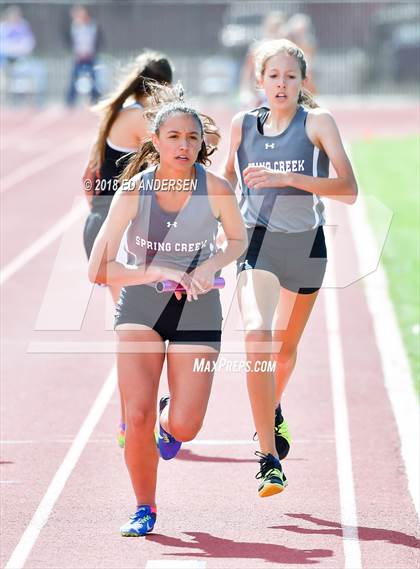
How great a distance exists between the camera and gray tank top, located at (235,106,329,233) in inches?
281

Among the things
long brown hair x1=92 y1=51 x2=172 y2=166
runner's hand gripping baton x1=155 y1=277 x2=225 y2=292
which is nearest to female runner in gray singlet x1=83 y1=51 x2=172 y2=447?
long brown hair x1=92 y1=51 x2=172 y2=166

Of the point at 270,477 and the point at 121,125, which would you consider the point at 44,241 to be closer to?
the point at 121,125

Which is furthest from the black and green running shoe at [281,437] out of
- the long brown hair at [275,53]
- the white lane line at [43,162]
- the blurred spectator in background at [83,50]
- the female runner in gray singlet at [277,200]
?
the blurred spectator in background at [83,50]

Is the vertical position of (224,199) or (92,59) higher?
(92,59)

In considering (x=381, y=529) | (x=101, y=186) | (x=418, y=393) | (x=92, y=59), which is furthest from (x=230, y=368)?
(x=92, y=59)

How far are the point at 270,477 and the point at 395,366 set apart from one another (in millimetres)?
4302

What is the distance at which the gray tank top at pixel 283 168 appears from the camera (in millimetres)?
7129

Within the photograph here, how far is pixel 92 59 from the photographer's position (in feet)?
108

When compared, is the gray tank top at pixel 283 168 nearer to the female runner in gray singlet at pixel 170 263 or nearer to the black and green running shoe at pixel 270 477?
the female runner in gray singlet at pixel 170 263

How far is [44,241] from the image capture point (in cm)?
1714

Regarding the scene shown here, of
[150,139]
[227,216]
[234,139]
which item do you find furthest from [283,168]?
[150,139]

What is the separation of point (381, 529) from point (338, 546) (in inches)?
14.9

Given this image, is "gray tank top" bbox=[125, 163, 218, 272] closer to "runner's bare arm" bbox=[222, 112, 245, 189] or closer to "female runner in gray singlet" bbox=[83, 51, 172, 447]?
"runner's bare arm" bbox=[222, 112, 245, 189]

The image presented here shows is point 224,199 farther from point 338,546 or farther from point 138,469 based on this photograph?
point 338,546
